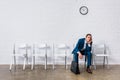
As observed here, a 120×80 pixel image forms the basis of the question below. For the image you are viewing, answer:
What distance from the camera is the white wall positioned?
25.5 feet

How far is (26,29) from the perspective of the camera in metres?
7.82

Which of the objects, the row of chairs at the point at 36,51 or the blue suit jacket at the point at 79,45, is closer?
the blue suit jacket at the point at 79,45

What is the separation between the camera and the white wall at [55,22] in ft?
25.5

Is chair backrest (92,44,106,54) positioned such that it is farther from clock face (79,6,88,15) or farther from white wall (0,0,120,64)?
clock face (79,6,88,15)

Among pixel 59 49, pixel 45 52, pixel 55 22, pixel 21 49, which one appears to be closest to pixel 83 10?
pixel 55 22

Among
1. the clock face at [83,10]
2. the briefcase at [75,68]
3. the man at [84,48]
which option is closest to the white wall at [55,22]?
the clock face at [83,10]

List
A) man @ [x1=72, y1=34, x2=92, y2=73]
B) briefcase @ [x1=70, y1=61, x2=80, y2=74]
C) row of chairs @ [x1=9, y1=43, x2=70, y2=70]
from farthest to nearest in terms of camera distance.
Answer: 1. row of chairs @ [x1=9, y1=43, x2=70, y2=70]
2. man @ [x1=72, y1=34, x2=92, y2=73]
3. briefcase @ [x1=70, y1=61, x2=80, y2=74]

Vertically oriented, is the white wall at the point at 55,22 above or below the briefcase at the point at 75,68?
above

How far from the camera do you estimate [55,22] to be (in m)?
7.81

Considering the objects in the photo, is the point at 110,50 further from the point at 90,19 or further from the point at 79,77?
the point at 79,77

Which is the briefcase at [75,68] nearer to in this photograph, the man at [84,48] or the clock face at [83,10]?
the man at [84,48]

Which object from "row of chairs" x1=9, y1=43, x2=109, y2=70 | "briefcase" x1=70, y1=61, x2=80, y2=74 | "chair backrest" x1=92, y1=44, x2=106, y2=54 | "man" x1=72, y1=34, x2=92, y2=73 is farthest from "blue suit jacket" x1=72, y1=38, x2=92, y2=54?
"chair backrest" x1=92, y1=44, x2=106, y2=54

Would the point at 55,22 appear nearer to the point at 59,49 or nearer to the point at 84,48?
the point at 59,49

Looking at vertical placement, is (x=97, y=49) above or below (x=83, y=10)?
below
